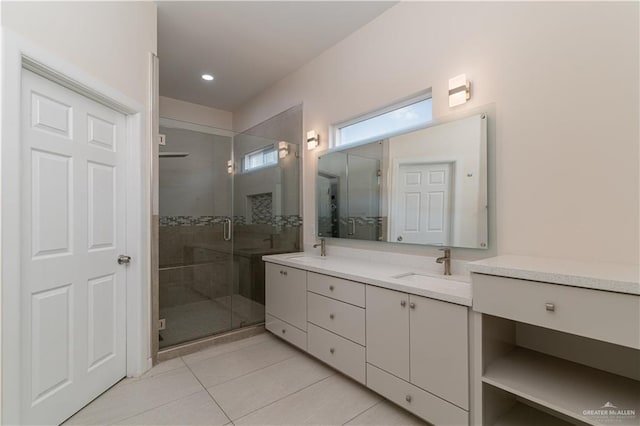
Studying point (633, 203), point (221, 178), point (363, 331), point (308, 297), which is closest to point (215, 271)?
point (221, 178)

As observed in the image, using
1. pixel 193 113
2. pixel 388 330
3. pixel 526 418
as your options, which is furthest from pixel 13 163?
pixel 193 113

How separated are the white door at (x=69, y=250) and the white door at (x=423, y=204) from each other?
217 cm

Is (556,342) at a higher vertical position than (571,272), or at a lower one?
lower

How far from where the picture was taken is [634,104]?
1404mm

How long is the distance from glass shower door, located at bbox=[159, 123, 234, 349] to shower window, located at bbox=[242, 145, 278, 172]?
24 centimetres

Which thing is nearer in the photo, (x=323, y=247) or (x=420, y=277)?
(x=420, y=277)

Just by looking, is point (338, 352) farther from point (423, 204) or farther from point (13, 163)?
point (13, 163)

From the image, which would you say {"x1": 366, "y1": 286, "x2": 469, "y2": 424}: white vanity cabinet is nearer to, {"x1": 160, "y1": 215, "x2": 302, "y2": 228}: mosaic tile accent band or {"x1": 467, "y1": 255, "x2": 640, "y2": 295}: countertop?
{"x1": 467, "y1": 255, "x2": 640, "y2": 295}: countertop

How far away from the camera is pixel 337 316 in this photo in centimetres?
221

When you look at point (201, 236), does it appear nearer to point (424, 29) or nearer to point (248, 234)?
point (248, 234)

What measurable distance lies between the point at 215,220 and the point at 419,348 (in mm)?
2609

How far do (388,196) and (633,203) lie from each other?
4.73ft

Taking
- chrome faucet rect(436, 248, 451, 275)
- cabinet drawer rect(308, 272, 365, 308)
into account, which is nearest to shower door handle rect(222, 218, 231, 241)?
cabinet drawer rect(308, 272, 365, 308)

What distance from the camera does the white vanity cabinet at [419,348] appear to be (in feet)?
4.94
